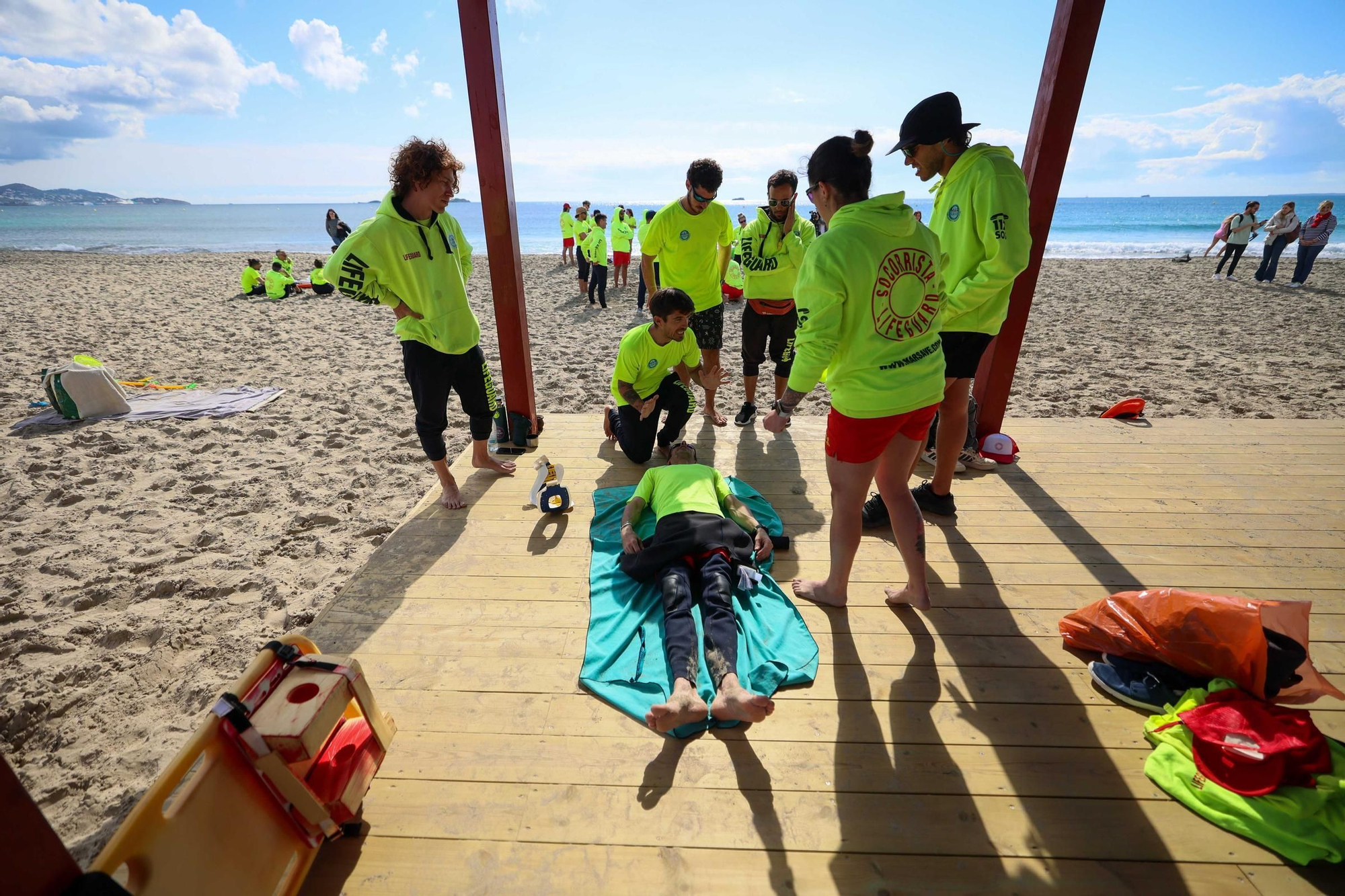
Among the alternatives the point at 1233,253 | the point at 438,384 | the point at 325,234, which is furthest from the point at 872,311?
the point at 325,234

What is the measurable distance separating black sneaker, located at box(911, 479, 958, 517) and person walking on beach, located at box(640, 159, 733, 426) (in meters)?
1.53

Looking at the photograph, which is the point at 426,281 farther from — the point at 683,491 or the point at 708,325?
the point at 708,325

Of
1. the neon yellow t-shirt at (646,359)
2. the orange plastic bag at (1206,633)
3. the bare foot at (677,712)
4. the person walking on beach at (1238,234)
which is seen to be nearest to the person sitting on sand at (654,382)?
the neon yellow t-shirt at (646,359)

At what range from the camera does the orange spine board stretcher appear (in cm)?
115

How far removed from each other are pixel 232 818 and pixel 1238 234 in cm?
1928

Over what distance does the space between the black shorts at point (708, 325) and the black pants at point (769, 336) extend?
0.21 metres

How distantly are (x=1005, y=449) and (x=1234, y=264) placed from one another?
609 inches

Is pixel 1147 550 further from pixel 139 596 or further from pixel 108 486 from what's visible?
pixel 108 486

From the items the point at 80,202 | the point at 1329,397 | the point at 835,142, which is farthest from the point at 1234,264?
the point at 80,202

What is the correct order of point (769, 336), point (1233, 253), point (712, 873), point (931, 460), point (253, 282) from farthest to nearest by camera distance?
point (1233, 253), point (253, 282), point (769, 336), point (931, 460), point (712, 873)

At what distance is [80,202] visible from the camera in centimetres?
12975

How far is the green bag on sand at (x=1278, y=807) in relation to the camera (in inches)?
64.9

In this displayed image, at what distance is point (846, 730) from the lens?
2098 millimetres

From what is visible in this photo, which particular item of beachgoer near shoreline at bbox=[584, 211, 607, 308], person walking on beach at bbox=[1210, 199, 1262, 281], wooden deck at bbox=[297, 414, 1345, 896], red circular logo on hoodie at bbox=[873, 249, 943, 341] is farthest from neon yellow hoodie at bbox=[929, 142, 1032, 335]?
person walking on beach at bbox=[1210, 199, 1262, 281]
